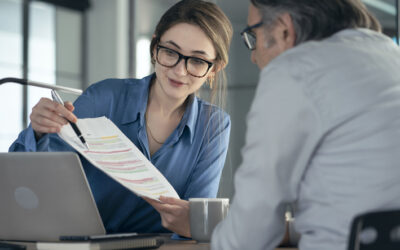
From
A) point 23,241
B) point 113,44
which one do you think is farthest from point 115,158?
point 113,44

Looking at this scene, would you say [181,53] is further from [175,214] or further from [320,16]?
[320,16]

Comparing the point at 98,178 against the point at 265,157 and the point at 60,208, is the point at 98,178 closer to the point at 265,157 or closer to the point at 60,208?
the point at 60,208

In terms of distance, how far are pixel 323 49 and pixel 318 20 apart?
124 millimetres

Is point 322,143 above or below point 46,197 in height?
above

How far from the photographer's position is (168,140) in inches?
75.4

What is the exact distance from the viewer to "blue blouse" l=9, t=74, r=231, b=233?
1.84 meters

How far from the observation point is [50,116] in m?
1.52

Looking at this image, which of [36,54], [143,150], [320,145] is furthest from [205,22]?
[36,54]

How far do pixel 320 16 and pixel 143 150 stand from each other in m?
1.00

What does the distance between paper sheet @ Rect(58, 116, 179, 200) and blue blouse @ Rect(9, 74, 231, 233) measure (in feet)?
0.98

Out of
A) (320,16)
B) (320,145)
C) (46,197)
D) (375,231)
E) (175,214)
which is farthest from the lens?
(175,214)

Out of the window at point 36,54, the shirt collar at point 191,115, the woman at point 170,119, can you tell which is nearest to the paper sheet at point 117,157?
the woman at point 170,119

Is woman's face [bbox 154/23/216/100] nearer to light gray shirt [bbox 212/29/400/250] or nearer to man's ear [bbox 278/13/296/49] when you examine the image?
man's ear [bbox 278/13/296/49]

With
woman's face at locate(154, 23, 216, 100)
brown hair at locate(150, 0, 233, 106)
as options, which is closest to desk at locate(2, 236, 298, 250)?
woman's face at locate(154, 23, 216, 100)
